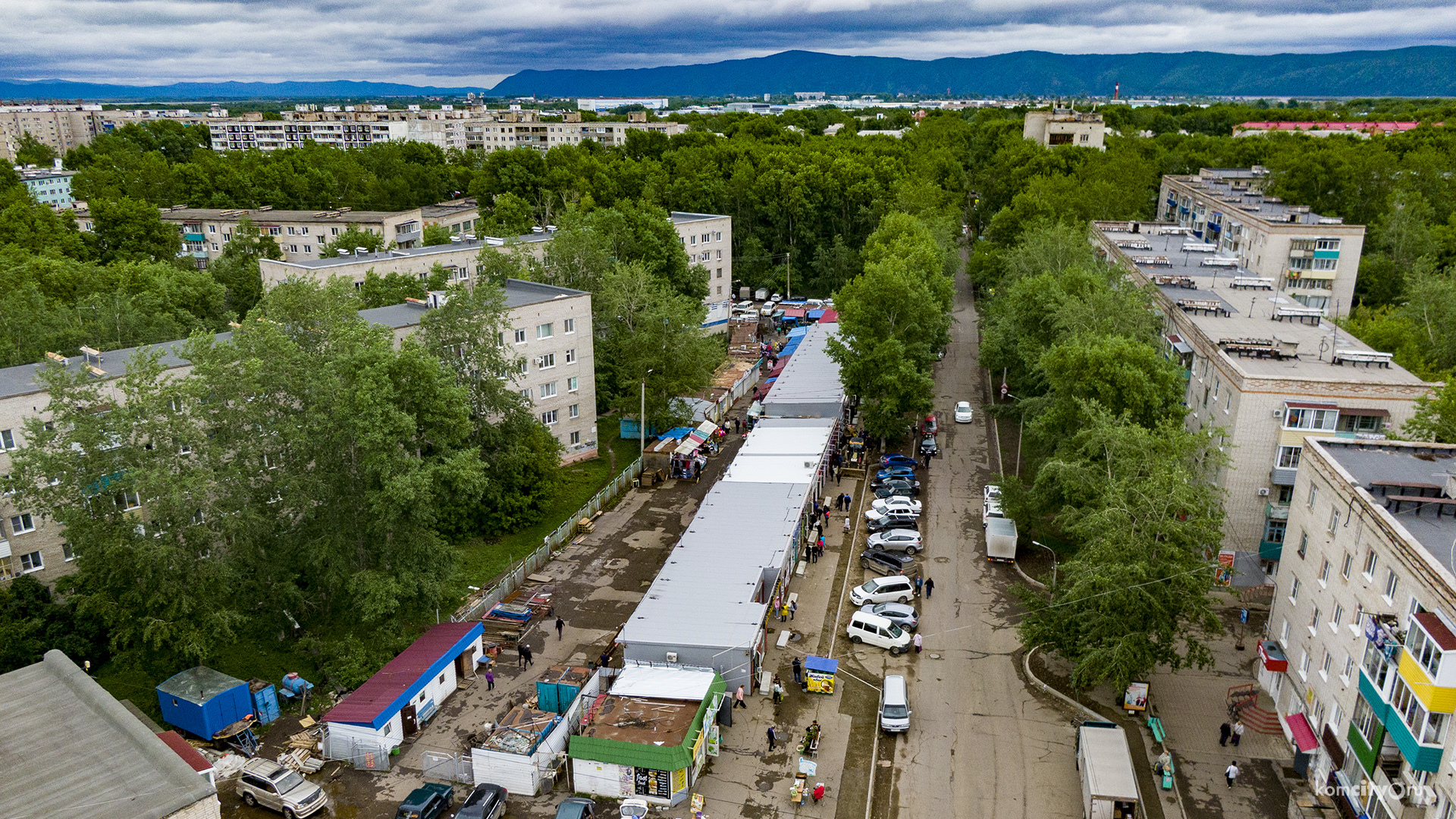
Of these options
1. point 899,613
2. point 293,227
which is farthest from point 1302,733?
point 293,227

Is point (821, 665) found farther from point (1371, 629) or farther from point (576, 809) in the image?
point (1371, 629)

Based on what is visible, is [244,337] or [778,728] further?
[244,337]

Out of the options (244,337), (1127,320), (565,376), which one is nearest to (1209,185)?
(1127,320)

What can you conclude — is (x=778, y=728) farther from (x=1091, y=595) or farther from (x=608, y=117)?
(x=608, y=117)

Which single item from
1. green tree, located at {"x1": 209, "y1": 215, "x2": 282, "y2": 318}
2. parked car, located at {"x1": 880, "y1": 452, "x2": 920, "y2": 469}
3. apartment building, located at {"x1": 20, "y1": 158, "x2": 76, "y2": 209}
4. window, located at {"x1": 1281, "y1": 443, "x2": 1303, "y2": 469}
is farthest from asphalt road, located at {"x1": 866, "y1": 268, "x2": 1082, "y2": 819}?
apartment building, located at {"x1": 20, "y1": 158, "x2": 76, "y2": 209}

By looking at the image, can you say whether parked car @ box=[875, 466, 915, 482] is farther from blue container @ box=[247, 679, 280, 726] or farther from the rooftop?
the rooftop

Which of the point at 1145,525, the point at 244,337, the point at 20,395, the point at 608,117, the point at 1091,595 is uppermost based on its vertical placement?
the point at 608,117

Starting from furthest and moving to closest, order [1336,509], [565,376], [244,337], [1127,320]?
[565,376], [1127,320], [244,337], [1336,509]
